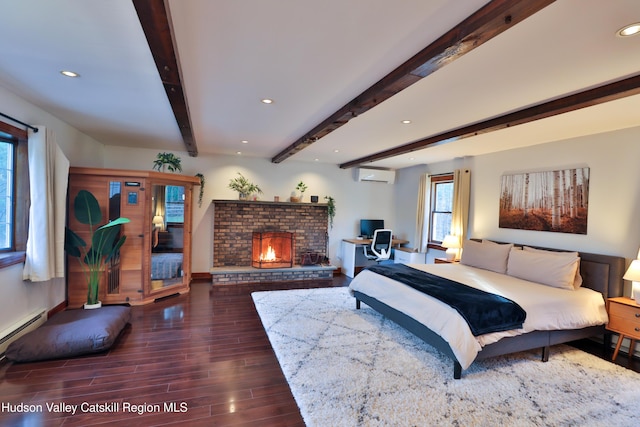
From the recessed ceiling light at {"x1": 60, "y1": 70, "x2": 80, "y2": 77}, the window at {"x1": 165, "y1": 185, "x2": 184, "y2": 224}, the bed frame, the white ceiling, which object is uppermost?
the white ceiling

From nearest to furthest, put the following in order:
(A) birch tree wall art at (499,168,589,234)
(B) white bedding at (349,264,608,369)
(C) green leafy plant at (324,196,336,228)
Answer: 1. (B) white bedding at (349,264,608,369)
2. (A) birch tree wall art at (499,168,589,234)
3. (C) green leafy plant at (324,196,336,228)

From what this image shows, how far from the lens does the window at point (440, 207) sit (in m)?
5.98

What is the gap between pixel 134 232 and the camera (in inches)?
172

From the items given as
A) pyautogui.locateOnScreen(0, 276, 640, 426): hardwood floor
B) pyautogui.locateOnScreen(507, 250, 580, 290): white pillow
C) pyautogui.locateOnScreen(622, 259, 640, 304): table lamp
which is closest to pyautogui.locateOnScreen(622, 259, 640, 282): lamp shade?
pyautogui.locateOnScreen(622, 259, 640, 304): table lamp

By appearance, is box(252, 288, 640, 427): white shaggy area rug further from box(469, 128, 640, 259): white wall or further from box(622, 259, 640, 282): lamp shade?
box(469, 128, 640, 259): white wall

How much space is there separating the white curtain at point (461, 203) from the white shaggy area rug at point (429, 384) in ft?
7.55

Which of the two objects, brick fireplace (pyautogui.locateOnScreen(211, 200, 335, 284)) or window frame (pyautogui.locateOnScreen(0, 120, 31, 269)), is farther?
brick fireplace (pyautogui.locateOnScreen(211, 200, 335, 284))

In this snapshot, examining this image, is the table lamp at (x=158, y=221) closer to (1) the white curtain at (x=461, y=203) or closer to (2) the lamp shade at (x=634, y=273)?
(1) the white curtain at (x=461, y=203)

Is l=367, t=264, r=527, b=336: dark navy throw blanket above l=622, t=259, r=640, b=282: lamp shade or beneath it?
beneath

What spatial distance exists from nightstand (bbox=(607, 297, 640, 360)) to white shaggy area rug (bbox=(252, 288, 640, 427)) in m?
0.36

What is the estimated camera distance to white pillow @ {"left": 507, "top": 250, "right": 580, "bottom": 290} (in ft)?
11.2

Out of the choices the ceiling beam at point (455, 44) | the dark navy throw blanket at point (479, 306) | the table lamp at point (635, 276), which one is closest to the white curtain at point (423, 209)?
the dark navy throw blanket at point (479, 306)

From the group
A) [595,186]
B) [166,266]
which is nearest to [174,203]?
[166,266]

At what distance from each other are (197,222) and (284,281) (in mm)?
2133
